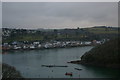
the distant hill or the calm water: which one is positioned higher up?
the distant hill

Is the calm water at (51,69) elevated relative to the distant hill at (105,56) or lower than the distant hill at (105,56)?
lower

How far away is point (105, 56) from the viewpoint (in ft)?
28.8

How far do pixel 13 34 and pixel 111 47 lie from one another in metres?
12.6

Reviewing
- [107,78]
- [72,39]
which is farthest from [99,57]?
[72,39]

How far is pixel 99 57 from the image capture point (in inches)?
348

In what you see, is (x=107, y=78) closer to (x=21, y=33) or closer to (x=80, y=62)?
(x=80, y=62)

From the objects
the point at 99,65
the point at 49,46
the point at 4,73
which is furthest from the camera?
the point at 49,46

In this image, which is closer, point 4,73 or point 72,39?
point 4,73

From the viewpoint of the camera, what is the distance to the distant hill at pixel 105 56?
8336mm

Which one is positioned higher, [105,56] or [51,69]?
[105,56]

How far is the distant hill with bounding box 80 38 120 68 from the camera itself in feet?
27.3

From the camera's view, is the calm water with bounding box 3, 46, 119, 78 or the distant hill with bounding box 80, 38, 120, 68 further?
the distant hill with bounding box 80, 38, 120, 68

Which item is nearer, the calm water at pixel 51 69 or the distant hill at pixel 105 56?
the calm water at pixel 51 69

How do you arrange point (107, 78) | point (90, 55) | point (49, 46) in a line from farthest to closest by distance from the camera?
1. point (49, 46)
2. point (90, 55)
3. point (107, 78)
